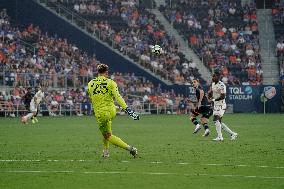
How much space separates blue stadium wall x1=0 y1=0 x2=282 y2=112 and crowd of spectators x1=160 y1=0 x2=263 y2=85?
1.90 metres

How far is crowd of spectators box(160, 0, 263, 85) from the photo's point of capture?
206ft

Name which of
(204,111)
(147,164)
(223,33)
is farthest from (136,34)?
(147,164)

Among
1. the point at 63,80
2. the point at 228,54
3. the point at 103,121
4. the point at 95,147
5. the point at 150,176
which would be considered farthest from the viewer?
the point at 228,54

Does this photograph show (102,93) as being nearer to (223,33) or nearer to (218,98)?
(218,98)

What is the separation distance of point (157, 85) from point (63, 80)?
8.53 metres

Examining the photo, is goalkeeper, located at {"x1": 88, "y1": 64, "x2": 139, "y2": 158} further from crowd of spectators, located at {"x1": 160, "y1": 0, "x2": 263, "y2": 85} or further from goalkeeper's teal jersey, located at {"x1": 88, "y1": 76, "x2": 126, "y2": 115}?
crowd of spectators, located at {"x1": 160, "y1": 0, "x2": 263, "y2": 85}

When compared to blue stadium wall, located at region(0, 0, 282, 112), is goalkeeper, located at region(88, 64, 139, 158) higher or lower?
lower

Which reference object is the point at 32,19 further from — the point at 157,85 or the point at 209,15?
the point at 209,15

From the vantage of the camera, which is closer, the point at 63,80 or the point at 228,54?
the point at 63,80

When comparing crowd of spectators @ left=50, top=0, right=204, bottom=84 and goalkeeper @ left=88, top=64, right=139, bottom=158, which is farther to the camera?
crowd of spectators @ left=50, top=0, right=204, bottom=84

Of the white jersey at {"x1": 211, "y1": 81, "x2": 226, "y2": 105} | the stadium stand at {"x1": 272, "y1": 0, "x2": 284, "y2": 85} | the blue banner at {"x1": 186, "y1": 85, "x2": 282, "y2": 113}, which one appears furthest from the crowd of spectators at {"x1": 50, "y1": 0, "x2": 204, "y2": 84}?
the white jersey at {"x1": 211, "y1": 81, "x2": 226, "y2": 105}

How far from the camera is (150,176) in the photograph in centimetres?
1542

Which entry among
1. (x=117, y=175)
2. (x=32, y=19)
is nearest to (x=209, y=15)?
(x=32, y=19)

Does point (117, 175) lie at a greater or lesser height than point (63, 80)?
lesser
